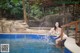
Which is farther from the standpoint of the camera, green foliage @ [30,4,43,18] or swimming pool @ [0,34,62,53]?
green foliage @ [30,4,43,18]

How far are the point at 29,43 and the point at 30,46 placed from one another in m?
0.20

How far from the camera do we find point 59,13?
21.2 ft

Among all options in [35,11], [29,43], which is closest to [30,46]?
[29,43]

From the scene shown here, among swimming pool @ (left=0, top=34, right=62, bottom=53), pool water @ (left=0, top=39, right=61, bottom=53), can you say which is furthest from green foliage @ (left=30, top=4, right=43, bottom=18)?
pool water @ (left=0, top=39, right=61, bottom=53)

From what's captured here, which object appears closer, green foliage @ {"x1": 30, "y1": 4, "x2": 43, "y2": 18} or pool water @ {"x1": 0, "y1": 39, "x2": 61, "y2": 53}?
pool water @ {"x1": 0, "y1": 39, "x2": 61, "y2": 53}

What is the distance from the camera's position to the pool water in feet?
20.0

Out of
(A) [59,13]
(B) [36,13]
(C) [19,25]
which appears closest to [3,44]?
→ (C) [19,25]

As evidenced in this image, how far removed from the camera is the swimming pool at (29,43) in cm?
612

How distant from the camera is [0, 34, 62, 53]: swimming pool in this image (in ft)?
20.1

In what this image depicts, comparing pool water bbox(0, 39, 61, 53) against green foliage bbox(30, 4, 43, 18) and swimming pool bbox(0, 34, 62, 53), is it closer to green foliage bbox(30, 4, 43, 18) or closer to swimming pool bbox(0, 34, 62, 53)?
swimming pool bbox(0, 34, 62, 53)

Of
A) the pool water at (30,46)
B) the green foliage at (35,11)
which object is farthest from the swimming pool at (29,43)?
the green foliage at (35,11)

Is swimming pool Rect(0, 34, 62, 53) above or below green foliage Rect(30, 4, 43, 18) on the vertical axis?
below

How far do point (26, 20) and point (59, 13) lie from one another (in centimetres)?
99

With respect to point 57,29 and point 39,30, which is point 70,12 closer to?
point 57,29
